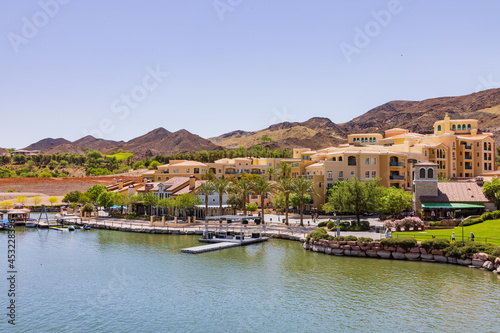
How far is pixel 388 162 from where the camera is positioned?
78.6 m

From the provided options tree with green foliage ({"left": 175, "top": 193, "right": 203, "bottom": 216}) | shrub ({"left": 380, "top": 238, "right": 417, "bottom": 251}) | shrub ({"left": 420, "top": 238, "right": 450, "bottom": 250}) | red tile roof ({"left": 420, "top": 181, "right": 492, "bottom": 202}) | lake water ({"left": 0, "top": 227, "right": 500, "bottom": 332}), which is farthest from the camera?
tree with green foliage ({"left": 175, "top": 193, "right": 203, "bottom": 216})

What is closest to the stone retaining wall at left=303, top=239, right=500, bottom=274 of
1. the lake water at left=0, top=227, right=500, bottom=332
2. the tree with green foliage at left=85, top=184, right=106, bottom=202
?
the lake water at left=0, top=227, right=500, bottom=332

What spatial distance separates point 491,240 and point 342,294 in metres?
17.7

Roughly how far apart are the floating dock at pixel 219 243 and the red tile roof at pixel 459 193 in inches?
915

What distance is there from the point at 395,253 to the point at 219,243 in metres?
19.7

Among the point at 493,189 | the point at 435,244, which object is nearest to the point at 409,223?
the point at 435,244

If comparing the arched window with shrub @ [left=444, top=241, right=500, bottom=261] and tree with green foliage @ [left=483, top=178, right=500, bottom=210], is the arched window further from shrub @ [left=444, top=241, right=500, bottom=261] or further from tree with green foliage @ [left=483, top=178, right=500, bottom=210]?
shrub @ [left=444, top=241, right=500, bottom=261]

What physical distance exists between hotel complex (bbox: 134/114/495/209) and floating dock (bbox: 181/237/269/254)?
80.7 ft

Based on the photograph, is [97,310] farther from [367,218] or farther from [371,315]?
[367,218]

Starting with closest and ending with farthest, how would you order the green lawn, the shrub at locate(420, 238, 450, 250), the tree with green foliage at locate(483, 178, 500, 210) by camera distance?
the shrub at locate(420, 238, 450, 250), the green lawn, the tree with green foliage at locate(483, 178, 500, 210)

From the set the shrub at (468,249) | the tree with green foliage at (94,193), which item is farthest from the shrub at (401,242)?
the tree with green foliage at (94,193)

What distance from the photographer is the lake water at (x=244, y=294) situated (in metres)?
25.1

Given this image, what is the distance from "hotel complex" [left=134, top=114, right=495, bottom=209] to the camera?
7756 centimetres

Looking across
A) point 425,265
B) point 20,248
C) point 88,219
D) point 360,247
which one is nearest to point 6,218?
point 88,219
